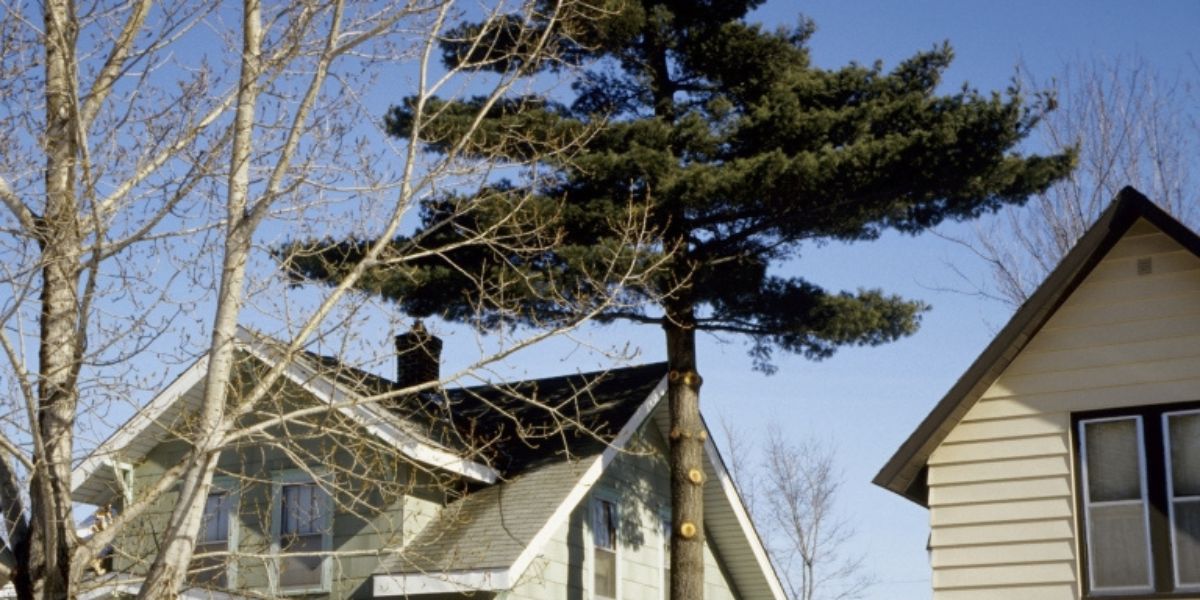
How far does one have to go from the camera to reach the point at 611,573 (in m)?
20.1

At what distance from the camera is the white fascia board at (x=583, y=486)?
17.1 meters

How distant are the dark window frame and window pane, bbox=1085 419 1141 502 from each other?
0.24 feet

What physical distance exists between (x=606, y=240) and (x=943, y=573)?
21.6ft

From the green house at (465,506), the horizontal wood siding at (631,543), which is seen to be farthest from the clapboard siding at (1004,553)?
the horizontal wood siding at (631,543)

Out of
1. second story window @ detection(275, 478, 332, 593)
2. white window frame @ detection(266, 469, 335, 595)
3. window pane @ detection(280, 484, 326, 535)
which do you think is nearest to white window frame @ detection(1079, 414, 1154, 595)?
white window frame @ detection(266, 469, 335, 595)

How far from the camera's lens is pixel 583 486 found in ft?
61.0

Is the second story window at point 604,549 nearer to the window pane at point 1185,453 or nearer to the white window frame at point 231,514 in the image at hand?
the white window frame at point 231,514

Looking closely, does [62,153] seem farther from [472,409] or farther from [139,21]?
[472,409]

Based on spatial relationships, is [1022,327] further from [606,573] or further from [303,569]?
[303,569]

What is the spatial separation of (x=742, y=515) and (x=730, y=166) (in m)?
6.05

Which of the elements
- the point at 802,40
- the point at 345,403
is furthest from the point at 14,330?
the point at 802,40

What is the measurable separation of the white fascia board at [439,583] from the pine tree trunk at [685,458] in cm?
265

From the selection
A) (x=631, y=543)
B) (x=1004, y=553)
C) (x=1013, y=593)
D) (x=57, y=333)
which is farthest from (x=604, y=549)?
(x=57, y=333)

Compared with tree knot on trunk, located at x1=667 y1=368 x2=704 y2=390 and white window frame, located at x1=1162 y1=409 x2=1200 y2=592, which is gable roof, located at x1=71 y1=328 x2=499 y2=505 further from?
white window frame, located at x1=1162 y1=409 x2=1200 y2=592
